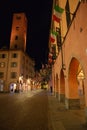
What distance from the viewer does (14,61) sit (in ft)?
168

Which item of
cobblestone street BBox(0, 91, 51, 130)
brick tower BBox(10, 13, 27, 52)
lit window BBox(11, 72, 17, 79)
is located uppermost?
brick tower BBox(10, 13, 27, 52)

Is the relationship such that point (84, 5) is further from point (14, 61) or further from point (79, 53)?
point (14, 61)

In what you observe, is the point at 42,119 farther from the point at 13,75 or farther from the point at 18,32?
the point at 18,32

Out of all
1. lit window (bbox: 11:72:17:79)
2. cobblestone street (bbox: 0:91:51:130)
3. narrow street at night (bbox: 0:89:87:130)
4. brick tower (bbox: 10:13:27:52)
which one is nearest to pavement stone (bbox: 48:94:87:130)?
narrow street at night (bbox: 0:89:87:130)

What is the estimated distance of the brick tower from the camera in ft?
183

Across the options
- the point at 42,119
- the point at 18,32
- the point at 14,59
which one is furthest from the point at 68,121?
the point at 18,32

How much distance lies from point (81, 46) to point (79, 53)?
21.4 inches

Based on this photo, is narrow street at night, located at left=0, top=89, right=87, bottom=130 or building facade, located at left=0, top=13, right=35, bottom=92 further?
building facade, located at left=0, top=13, right=35, bottom=92

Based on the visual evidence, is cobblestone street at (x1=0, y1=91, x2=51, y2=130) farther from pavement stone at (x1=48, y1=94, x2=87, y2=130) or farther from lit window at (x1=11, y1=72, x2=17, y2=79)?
lit window at (x1=11, y1=72, x2=17, y2=79)

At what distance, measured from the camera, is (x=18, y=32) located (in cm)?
5731

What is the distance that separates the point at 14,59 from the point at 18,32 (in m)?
12.8

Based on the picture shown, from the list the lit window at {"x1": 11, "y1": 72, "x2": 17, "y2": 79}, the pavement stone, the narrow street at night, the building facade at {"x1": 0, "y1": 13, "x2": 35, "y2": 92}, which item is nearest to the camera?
the pavement stone

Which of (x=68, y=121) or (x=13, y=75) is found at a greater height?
(x=13, y=75)

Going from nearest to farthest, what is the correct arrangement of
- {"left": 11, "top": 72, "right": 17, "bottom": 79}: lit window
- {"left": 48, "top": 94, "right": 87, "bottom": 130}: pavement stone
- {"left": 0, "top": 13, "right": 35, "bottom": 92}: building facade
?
{"left": 48, "top": 94, "right": 87, "bottom": 130}: pavement stone < {"left": 0, "top": 13, "right": 35, "bottom": 92}: building facade < {"left": 11, "top": 72, "right": 17, "bottom": 79}: lit window
